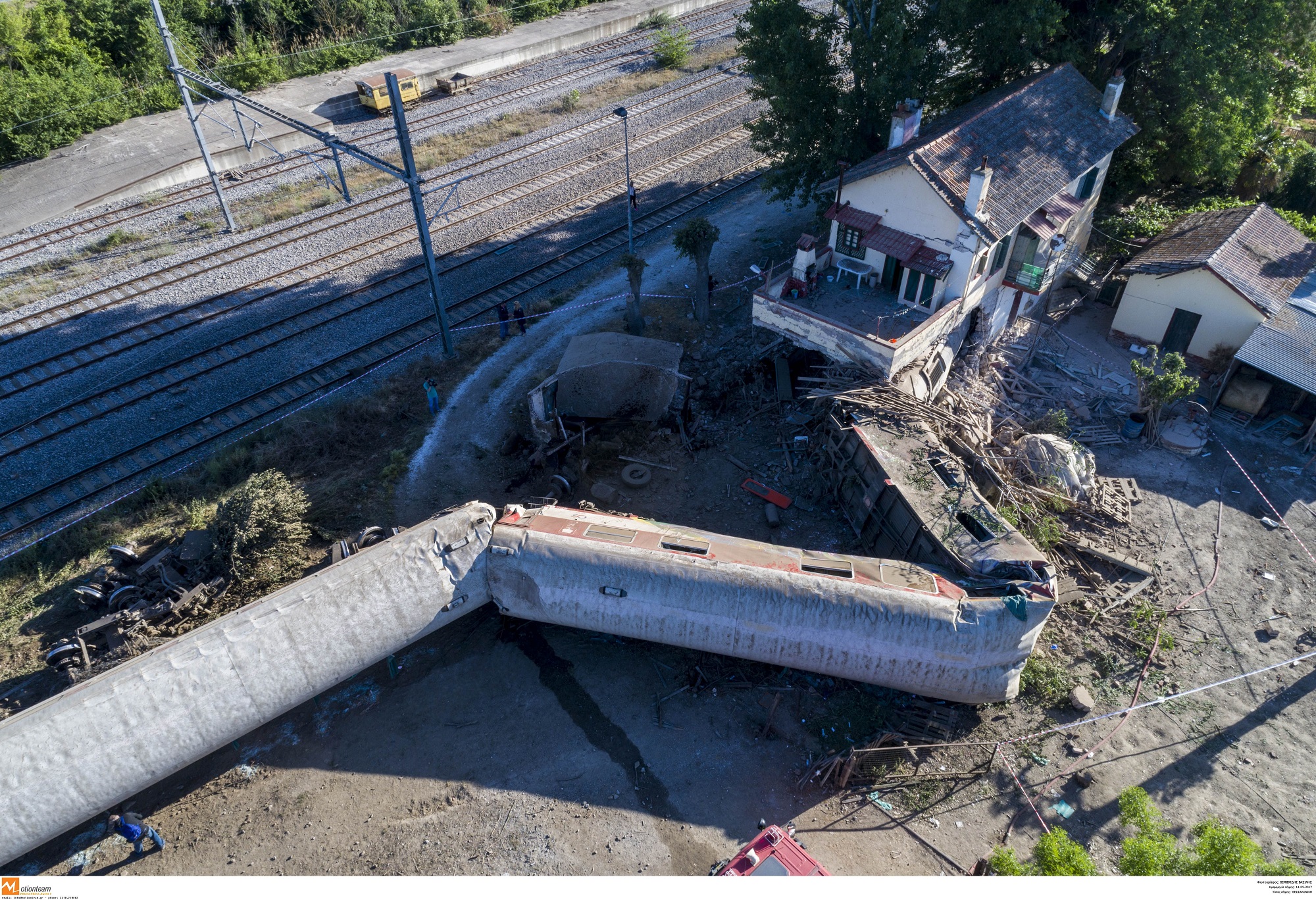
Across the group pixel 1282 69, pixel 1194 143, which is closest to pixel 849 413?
pixel 1194 143

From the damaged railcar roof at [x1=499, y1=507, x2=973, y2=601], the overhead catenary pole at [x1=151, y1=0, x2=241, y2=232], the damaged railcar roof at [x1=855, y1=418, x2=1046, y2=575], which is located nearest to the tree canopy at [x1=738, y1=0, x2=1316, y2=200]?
the damaged railcar roof at [x1=855, y1=418, x2=1046, y2=575]

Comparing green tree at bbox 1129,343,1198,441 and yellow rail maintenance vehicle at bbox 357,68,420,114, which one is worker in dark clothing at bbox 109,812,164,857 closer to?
green tree at bbox 1129,343,1198,441

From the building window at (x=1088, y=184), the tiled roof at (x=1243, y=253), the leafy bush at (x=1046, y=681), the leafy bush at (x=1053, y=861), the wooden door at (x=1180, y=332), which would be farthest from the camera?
the building window at (x=1088, y=184)

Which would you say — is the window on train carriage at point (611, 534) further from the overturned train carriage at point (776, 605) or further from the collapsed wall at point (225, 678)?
the collapsed wall at point (225, 678)

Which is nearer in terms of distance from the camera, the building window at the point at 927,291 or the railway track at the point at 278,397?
the railway track at the point at 278,397

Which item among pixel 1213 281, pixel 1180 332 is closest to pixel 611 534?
pixel 1213 281

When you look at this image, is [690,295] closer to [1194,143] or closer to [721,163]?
[721,163]

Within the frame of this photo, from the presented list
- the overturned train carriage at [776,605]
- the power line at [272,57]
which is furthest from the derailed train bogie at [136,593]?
the power line at [272,57]
